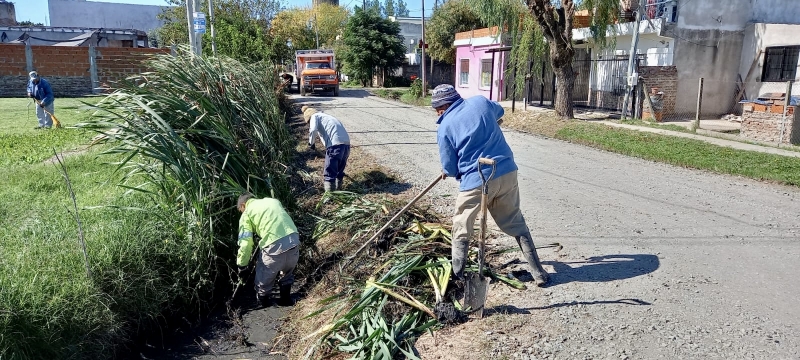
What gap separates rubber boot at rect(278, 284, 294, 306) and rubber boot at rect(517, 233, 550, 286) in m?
2.42

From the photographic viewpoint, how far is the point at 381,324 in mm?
3930

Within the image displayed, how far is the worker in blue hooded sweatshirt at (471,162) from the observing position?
4.18m

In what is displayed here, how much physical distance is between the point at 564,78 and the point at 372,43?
993 inches

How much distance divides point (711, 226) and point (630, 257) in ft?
5.02

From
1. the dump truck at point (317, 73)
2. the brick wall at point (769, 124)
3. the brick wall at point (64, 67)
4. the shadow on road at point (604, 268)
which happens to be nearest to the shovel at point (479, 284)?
the shadow on road at point (604, 268)

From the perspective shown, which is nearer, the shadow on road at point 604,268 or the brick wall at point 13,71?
the shadow on road at point 604,268

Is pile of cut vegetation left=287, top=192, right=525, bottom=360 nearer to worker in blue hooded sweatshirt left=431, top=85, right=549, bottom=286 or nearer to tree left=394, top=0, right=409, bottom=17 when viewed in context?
worker in blue hooded sweatshirt left=431, top=85, right=549, bottom=286

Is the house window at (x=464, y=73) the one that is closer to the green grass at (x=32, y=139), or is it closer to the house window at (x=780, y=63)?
the house window at (x=780, y=63)

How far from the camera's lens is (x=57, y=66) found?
24438mm

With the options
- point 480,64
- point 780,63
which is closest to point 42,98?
point 480,64

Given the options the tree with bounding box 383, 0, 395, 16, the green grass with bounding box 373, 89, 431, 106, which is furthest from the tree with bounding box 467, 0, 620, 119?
the tree with bounding box 383, 0, 395, 16

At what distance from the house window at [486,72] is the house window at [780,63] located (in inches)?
427

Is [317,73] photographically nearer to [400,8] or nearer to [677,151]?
[677,151]

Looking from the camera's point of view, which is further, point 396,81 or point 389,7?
point 389,7
